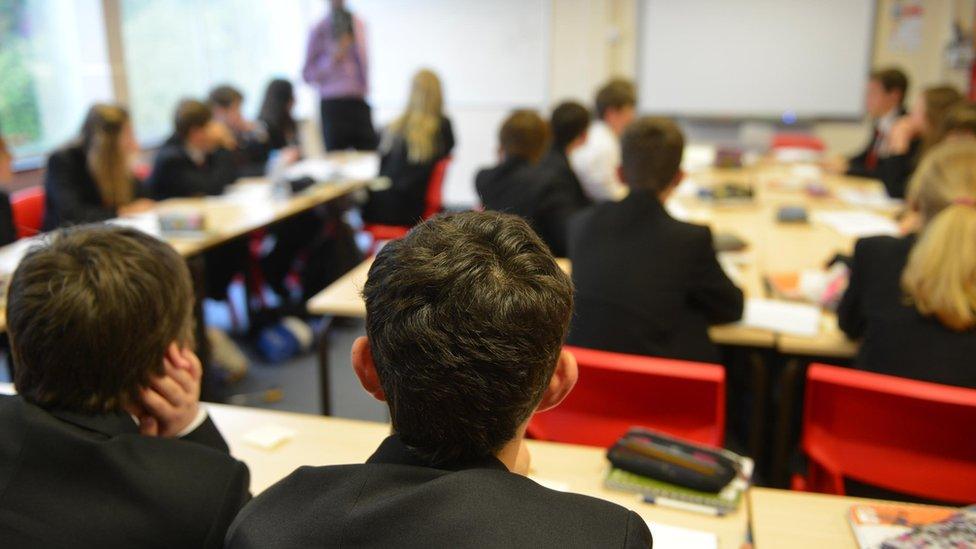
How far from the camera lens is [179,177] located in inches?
176

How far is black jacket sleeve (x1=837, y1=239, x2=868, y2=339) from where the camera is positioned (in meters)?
2.21

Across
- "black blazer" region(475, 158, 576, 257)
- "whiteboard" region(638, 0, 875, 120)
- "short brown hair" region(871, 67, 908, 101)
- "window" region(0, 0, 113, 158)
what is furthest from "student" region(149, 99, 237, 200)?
"whiteboard" region(638, 0, 875, 120)

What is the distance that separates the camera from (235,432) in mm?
1742

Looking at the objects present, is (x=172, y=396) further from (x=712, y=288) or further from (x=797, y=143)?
(x=797, y=143)

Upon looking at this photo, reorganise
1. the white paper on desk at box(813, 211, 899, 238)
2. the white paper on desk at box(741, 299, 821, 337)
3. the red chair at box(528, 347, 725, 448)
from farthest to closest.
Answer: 1. the white paper on desk at box(813, 211, 899, 238)
2. the white paper on desk at box(741, 299, 821, 337)
3. the red chair at box(528, 347, 725, 448)

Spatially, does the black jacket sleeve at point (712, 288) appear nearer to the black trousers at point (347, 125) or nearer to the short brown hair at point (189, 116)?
the short brown hair at point (189, 116)

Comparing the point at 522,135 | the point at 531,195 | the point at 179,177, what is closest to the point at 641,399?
the point at 531,195

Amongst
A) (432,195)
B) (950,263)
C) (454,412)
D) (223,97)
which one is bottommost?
(432,195)

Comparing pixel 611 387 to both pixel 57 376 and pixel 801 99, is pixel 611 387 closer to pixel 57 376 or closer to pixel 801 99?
pixel 57 376

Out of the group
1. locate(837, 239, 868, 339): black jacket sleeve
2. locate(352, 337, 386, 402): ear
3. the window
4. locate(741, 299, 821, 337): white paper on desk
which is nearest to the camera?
locate(352, 337, 386, 402): ear

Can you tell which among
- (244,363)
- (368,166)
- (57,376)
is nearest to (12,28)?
(368,166)

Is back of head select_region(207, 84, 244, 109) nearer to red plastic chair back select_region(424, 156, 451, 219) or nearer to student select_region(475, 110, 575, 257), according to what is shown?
red plastic chair back select_region(424, 156, 451, 219)

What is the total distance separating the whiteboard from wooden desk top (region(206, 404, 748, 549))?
21.0ft

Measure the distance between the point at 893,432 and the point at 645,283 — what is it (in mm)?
740
